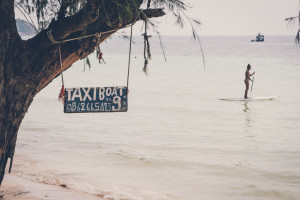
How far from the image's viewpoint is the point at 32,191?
25.4 ft

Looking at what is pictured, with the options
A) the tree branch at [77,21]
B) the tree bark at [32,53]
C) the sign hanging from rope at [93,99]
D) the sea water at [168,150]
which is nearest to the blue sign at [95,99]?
the sign hanging from rope at [93,99]

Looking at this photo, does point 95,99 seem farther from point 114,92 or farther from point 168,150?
point 168,150

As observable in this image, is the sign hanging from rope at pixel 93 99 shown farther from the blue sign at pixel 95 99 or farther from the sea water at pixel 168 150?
the sea water at pixel 168 150

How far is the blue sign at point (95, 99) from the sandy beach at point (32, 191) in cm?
325

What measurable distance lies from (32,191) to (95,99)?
384cm

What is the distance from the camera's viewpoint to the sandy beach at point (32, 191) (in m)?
7.34

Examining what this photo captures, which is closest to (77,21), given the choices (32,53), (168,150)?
(32,53)

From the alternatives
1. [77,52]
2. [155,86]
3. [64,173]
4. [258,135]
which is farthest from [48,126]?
[155,86]

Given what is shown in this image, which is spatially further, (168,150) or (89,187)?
(168,150)

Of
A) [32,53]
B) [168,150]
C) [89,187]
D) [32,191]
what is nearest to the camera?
[32,53]

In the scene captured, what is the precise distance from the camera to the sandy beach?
7341 millimetres

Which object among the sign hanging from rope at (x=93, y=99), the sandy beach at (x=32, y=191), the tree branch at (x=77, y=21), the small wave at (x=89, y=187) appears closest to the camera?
the tree branch at (x=77, y=21)

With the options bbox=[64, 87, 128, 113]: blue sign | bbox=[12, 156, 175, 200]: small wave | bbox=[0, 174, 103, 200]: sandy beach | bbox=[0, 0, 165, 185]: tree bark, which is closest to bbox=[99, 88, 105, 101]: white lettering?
bbox=[64, 87, 128, 113]: blue sign

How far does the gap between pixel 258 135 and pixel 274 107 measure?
7.76m
